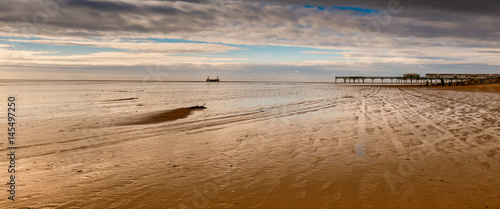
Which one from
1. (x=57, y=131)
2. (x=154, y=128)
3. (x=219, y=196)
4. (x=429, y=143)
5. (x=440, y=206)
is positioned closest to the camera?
(x=440, y=206)

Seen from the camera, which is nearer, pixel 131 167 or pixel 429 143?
pixel 131 167

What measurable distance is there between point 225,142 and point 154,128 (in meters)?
4.76

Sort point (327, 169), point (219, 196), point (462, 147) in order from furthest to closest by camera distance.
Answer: point (462, 147) → point (327, 169) → point (219, 196)

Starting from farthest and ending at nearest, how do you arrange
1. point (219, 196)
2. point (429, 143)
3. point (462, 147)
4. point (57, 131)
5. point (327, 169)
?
point (57, 131) → point (429, 143) → point (462, 147) → point (327, 169) → point (219, 196)

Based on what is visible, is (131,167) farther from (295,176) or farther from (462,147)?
(462,147)

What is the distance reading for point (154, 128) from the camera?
44.3ft

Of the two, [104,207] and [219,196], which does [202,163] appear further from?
[104,207]

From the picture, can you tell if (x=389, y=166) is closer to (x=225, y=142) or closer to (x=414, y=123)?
(x=225, y=142)

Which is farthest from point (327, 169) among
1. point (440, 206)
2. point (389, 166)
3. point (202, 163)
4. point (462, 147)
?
point (462, 147)

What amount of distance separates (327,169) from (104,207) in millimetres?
4498

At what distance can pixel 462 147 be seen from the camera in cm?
890

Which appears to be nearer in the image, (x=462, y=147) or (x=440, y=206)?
(x=440, y=206)

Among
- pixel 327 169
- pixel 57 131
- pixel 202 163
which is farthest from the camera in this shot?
pixel 57 131

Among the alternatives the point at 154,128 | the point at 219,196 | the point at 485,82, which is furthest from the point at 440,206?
the point at 485,82
